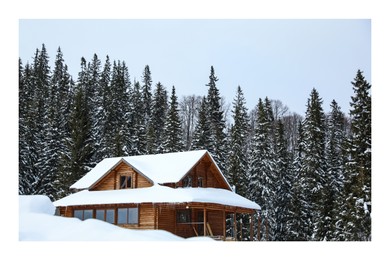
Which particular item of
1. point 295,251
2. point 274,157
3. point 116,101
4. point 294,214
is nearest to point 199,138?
point 274,157

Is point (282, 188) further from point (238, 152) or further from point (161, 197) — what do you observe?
point (161, 197)

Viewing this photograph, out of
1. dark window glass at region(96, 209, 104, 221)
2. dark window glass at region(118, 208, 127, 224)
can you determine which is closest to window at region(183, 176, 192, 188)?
dark window glass at region(118, 208, 127, 224)

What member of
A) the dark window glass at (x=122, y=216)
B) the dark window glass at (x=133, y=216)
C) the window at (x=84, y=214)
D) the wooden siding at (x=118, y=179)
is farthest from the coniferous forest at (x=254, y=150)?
the dark window glass at (x=133, y=216)

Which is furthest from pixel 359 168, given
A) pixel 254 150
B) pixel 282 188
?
pixel 254 150

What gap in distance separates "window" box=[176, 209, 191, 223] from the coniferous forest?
10551 mm

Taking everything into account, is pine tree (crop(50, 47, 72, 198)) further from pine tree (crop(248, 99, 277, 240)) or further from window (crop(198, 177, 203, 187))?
pine tree (crop(248, 99, 277, 240))

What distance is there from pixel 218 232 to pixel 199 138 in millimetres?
13933

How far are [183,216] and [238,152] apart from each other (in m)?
16.0

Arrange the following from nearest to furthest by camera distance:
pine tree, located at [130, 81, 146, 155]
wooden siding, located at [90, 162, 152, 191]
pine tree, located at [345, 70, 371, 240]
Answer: wooden siding, located at [90, 162, 152, 191] → pine tree, located at [345, 70, 371, 240] → pine tree, located at [130, 81, 146, 155]

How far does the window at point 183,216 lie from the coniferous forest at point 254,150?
1055 cm

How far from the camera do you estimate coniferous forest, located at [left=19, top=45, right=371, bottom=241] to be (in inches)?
1336

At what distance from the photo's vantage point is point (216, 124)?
4731 centimetres

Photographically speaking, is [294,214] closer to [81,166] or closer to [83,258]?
[81,166]
